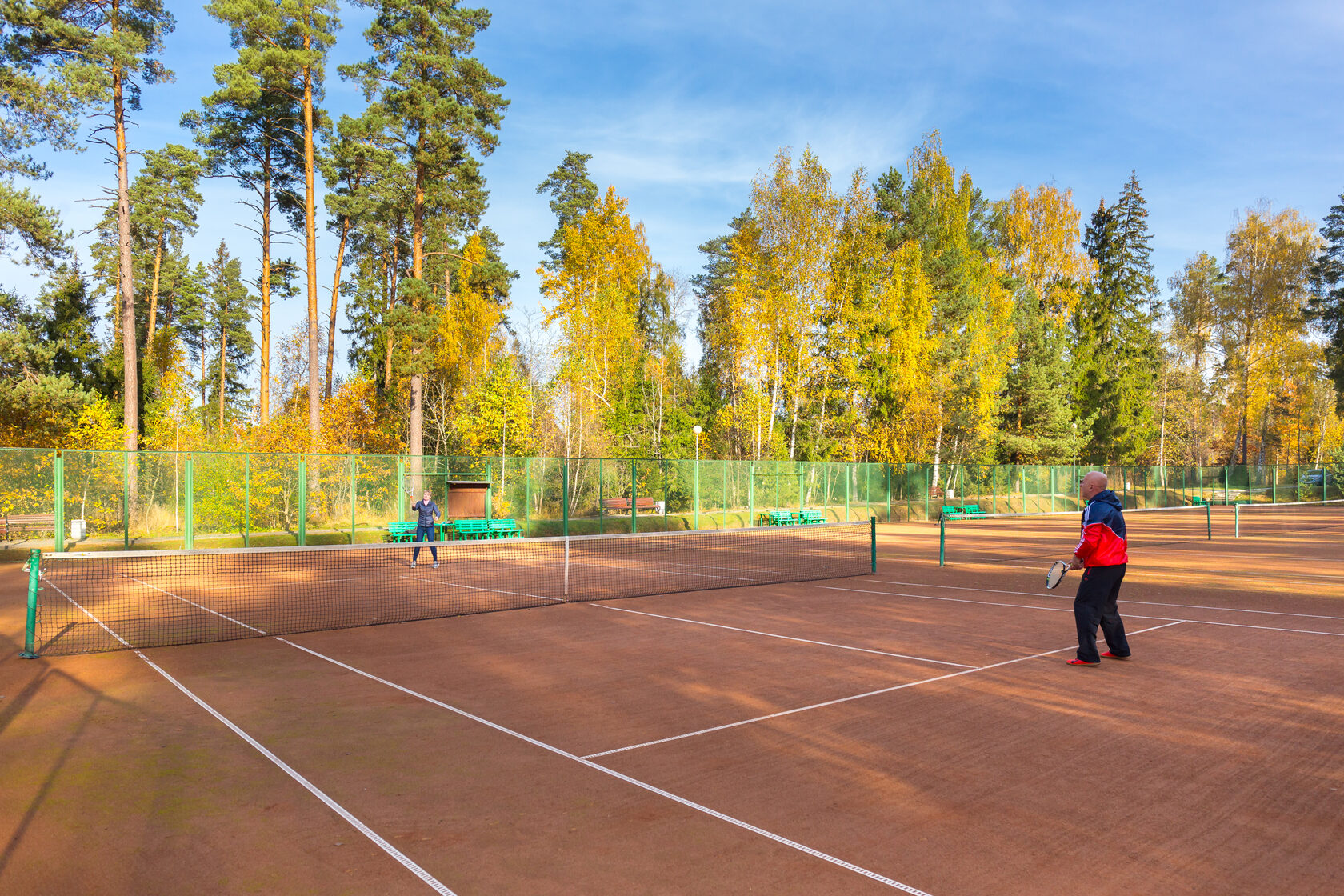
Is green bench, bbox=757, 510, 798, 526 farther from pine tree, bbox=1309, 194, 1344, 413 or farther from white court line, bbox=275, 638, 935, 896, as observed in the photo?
pine tree, bbox=1309, 194, 1344, 413

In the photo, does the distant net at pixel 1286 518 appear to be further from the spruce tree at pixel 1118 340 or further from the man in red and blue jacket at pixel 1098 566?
the man in red and blue jacket at pixel 1098 566

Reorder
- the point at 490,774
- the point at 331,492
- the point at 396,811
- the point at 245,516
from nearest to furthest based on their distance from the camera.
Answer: the point at 396,811 < the point at 490,774 < the point at 245,516 < the point at 331,492

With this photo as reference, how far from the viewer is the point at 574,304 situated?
36625 millimetres

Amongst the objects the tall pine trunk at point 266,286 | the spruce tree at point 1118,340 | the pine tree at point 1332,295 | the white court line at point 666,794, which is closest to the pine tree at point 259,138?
the tall pine trunk at point 266,286

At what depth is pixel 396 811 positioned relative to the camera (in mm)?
4543

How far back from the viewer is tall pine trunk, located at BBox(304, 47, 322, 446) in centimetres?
2650

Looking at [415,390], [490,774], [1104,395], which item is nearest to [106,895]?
[490,774]

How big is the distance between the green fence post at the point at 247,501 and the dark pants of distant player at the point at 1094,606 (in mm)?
19224

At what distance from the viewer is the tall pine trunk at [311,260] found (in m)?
26.5

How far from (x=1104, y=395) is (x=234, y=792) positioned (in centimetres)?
5099

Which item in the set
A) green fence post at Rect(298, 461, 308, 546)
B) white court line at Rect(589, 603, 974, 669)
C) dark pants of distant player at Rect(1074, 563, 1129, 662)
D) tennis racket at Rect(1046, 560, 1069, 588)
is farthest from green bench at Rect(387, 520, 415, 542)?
dark pants of distant player at Rect(1074, 563, 1129, 662)

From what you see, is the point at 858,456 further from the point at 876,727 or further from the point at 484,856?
the point at 484,856

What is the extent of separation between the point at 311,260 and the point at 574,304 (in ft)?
38.5

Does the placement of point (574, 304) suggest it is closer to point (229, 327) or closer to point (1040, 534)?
point (1040, 534)
